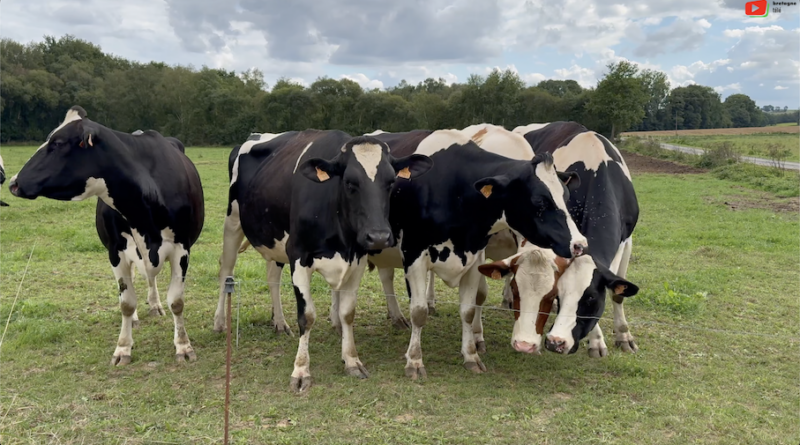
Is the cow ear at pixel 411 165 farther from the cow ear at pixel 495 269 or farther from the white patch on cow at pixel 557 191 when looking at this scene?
the cow ear at pixel 495 269

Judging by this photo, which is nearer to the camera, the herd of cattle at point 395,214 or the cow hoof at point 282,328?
the herd of cattle at point 395,214

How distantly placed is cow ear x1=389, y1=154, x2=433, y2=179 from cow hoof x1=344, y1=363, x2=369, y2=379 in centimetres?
184

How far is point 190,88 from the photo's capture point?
56.7 m

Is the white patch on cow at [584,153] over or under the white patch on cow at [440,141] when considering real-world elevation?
under

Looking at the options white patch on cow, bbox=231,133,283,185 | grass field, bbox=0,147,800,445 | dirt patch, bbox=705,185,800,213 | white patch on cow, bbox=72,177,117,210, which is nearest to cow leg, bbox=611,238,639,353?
grass field, bbox=0,147,800,445

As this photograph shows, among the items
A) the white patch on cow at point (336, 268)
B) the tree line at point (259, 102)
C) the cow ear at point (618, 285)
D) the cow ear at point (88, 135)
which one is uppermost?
the tree line at point (259, 102)

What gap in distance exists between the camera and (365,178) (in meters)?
4.45

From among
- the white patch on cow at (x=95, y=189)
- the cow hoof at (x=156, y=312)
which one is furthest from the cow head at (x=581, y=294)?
the cow hoof at (x=156, y=312)

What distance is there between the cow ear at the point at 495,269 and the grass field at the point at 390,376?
979mm

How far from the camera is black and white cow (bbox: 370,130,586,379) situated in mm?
4797

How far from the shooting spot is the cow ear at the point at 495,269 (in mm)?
5031

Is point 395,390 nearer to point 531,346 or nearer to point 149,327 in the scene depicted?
point 531,346

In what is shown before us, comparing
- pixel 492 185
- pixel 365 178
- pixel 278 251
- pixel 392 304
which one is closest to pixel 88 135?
pixel 278 251

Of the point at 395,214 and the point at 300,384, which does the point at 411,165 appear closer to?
the point at 395,214
